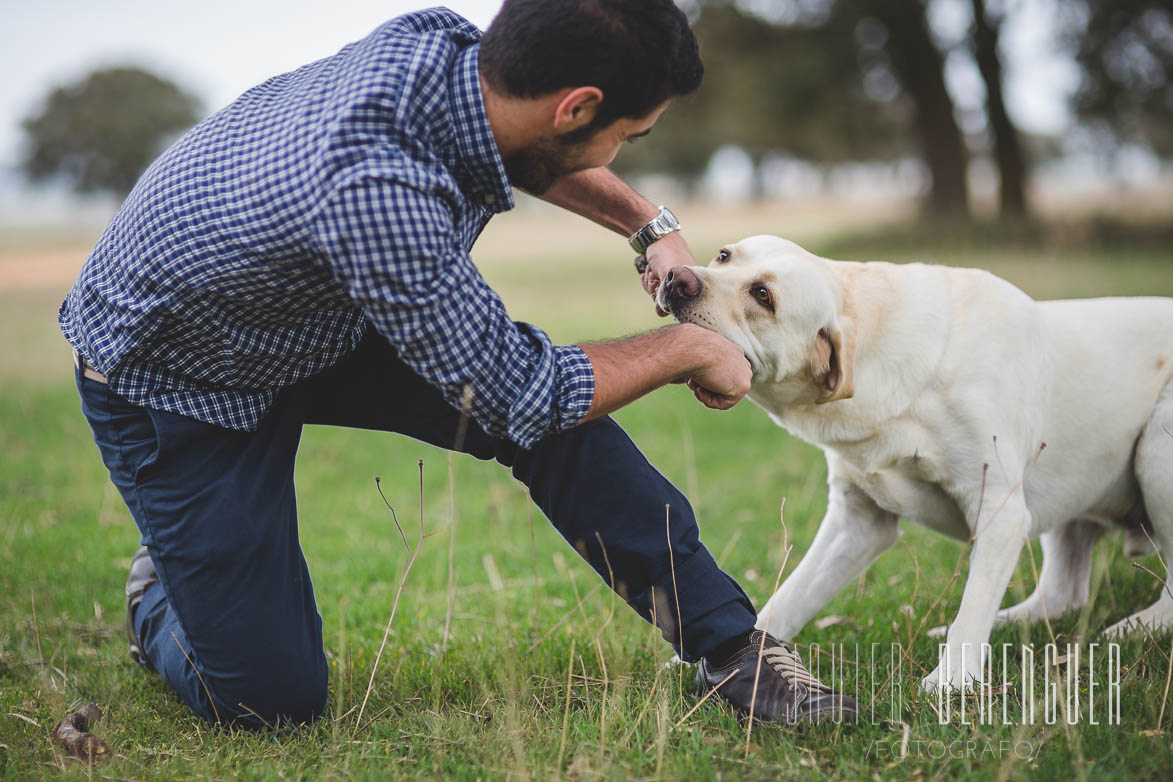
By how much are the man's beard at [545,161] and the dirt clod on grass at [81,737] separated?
197cm

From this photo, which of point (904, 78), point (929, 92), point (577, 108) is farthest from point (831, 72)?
point (577, 108)

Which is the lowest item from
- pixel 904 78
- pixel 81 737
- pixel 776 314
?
pixel 81 737

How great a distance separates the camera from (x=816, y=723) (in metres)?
2.73

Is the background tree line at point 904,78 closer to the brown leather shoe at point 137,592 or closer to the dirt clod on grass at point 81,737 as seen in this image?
the brown leather shoe at point 137,592

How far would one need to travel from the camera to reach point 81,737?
279 cm

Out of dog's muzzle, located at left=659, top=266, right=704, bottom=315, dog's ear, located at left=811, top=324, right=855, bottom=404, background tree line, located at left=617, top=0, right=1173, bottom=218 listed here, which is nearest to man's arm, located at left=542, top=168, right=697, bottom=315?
dog's muzzle, located at left=659, top=266, right=704, bottom=315

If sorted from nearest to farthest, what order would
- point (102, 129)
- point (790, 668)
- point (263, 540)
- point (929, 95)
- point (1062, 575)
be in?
point (790, 668), point (263, 540), point (1062, 575), point (929, 95), point (102, 129)

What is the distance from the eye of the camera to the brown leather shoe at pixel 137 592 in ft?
11.5

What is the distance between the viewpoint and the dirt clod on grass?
2.76m

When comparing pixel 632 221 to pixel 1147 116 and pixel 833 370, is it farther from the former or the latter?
pixel 1147 116

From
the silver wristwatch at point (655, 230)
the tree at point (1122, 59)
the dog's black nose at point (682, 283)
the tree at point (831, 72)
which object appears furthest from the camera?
the tree at point (831, 72)

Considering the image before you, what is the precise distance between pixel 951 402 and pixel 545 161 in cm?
155

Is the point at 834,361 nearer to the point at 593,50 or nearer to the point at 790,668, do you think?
the point at 790,668

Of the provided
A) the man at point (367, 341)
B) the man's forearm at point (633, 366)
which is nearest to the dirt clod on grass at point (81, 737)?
the man at point (367, 341)
